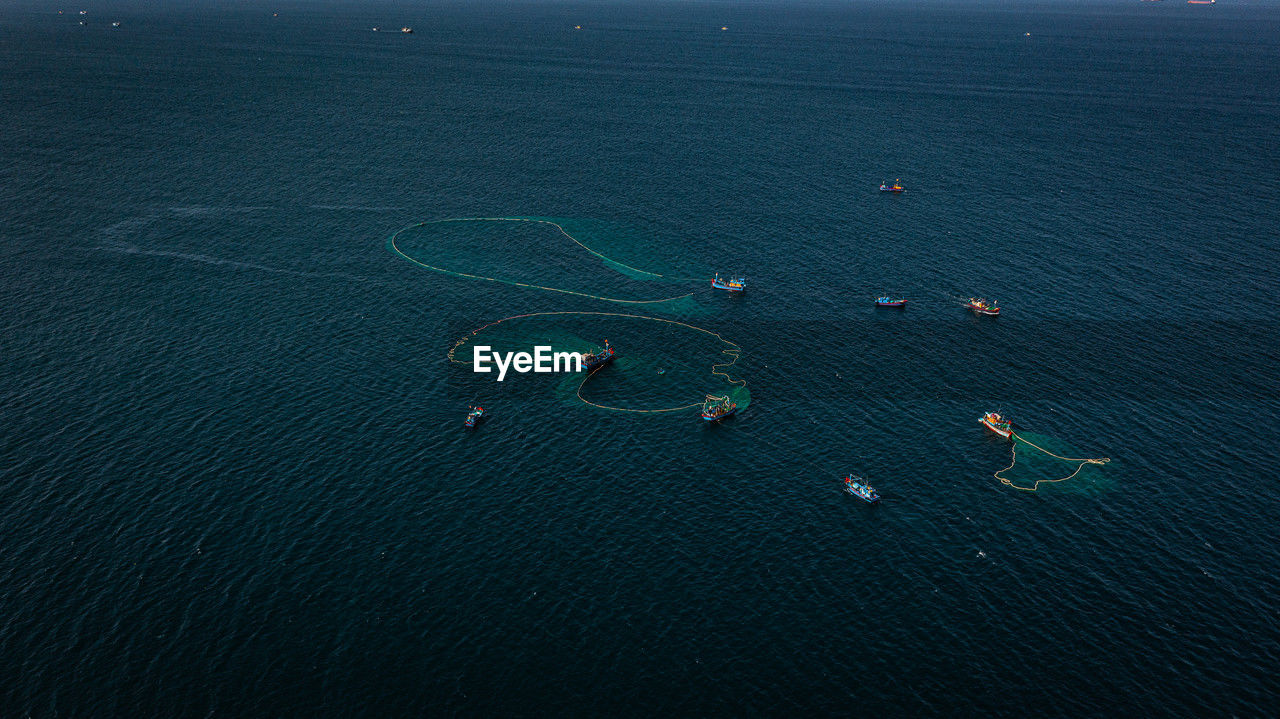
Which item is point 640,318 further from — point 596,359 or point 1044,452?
point 1044,452

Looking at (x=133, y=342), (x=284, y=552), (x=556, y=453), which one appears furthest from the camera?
(x=133, y=342)

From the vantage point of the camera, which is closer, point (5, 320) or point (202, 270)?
point (5, 320)

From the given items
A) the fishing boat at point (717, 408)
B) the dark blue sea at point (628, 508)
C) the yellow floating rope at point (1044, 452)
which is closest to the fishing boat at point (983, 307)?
the dark blue sea at point (628, 508)

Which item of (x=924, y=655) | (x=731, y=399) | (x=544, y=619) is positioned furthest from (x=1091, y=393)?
A: (x=544, y=619)

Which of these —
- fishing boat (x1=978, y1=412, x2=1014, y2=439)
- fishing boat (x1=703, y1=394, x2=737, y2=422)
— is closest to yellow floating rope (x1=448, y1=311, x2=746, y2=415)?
fishing boat (x1=703, y1=394, x2=737, y2=422)

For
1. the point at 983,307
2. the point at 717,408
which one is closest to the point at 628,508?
the point at 717,408

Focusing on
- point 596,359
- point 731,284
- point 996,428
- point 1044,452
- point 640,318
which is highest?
point 731,284

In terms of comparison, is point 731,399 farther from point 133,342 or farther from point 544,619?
point 133,342
